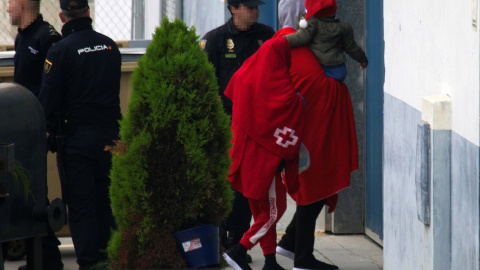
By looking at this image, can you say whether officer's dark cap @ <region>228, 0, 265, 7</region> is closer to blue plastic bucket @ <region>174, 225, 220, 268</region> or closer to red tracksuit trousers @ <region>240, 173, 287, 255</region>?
red tracksuit trousers @ <region>240, 173, 287, 255</region>

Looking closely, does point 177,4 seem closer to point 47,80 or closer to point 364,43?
point 364,43

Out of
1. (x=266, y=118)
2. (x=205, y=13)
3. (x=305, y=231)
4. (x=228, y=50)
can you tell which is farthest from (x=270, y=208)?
(x=205, y=13)

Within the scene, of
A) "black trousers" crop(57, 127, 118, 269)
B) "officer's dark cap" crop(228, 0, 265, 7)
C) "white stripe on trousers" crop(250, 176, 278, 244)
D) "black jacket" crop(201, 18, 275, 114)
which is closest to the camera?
"white stripe on trousers" crop(250, 176, 278, 244)

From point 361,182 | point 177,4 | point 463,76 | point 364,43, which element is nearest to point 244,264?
point 361,182

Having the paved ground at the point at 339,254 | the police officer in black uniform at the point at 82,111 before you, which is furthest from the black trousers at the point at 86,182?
the paved ground at the point at 339,254

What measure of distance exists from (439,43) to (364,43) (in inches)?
109

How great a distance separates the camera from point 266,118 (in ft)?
17.9

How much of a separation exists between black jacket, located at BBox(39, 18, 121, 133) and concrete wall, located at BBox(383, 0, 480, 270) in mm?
1803

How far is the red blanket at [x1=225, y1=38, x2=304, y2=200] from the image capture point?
17.7 feet

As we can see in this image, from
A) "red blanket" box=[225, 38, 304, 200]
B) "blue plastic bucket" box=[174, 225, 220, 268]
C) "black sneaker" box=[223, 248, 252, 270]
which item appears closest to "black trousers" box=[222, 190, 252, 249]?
"black sneaker" box=[223, 248, 252, 270]

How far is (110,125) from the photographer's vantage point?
5.95 meters

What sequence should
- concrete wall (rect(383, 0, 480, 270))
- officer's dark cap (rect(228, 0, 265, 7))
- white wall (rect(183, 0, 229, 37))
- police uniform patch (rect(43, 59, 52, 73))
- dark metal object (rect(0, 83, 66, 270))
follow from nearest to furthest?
concrete wall (rect(383, 0, 480, 270))
dark metal object (rect(0, 83, 66, 270))
police uniform patch (rect(43, 59, 52, 73))
officer's dark cap (rect(228, 0, 265, 7))
white wall (rect(183, 0, 229, 37))

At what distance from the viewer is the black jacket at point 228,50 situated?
21.5ft

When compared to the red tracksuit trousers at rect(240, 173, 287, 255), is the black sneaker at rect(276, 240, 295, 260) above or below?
below
